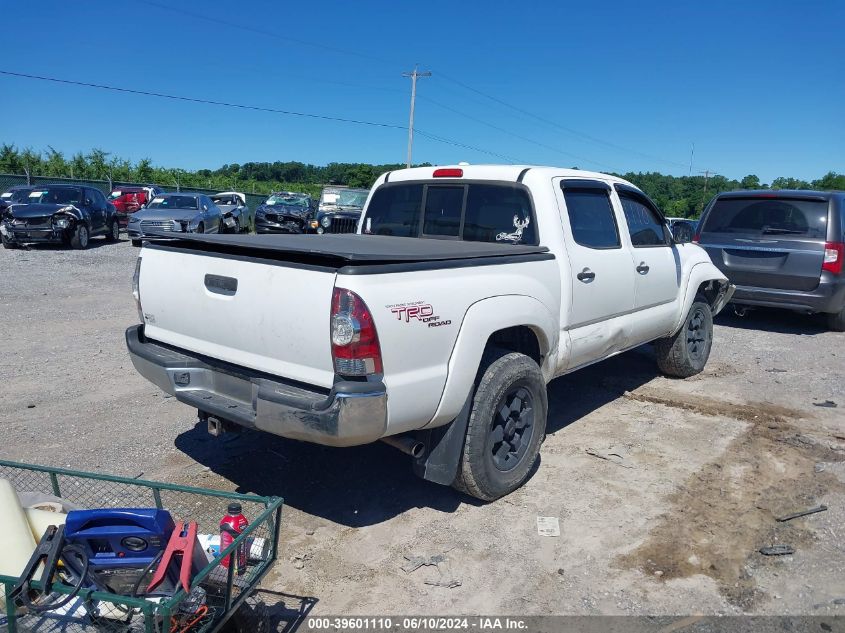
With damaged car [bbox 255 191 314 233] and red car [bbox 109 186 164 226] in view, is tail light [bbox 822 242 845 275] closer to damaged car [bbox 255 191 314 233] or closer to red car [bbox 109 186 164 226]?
damaged car [bbox 255 191 314 233]

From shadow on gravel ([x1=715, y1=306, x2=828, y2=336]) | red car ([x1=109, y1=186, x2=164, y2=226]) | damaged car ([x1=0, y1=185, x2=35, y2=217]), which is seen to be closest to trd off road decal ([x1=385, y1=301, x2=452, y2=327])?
shadow on gravel ([x1=715, y1=306, x2=828, y2=336])

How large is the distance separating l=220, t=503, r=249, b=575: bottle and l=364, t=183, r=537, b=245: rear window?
2730mm

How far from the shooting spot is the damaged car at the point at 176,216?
17.9m

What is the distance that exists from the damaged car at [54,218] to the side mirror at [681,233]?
15172 mm

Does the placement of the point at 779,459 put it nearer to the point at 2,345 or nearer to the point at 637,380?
the point at 637,380

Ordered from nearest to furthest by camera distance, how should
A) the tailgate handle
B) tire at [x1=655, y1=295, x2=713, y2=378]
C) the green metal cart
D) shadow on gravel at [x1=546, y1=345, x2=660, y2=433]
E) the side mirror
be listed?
the green metal cart
the tailgate handle
shadow on gravel at [x1=546, y1=345, x2=660, y2=433]
the side mirror
tire at [x1=655, y1=295, x2=713, y2=378]

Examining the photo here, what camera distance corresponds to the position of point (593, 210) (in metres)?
5.16

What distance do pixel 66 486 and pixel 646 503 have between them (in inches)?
141

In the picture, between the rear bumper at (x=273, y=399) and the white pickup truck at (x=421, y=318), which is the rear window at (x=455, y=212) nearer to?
the white pickup truck at (x=421, y=318)

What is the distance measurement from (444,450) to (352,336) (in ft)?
3.27

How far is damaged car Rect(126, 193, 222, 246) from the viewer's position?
58.7 ft

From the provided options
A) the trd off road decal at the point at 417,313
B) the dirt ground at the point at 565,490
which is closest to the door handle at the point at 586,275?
the dirt ground at the point at 565,490

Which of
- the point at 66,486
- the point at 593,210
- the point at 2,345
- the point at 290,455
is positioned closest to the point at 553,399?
the point at 593,210

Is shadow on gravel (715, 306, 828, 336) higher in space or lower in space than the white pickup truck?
lower
